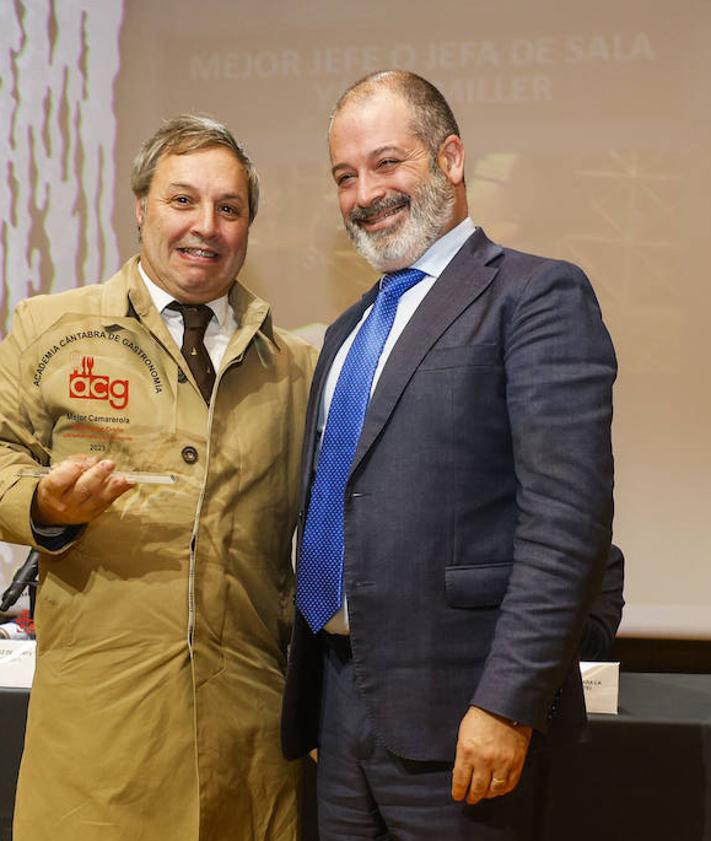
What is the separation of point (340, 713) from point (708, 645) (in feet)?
9.14

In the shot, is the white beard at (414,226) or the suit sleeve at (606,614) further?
the suit sleeve at (606,614)

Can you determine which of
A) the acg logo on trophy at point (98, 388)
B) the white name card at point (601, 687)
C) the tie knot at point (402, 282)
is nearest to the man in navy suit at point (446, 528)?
the tie knot at point (402, 282)

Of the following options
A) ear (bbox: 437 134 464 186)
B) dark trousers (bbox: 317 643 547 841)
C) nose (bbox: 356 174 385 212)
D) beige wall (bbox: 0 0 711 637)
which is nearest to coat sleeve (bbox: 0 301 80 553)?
dark trousers (bbox: 317 643 547 841)

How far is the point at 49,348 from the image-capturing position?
6.10 ft

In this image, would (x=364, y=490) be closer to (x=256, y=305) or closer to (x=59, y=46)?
(x=256, y=305)

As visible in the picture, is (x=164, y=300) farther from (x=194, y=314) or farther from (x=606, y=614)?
(x=606, y=614)

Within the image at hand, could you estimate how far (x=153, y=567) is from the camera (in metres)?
1.84

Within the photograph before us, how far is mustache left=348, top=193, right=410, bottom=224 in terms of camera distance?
1757 millimetres

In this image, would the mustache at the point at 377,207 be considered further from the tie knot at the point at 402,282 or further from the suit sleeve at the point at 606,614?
the suit sleeve at the point at 606,614

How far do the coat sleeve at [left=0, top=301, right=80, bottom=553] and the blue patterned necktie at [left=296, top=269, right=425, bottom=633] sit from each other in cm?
42

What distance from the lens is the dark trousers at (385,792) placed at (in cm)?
154

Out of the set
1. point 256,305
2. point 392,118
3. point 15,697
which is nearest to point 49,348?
point 256,305

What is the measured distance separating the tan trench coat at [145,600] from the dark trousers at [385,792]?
0.23m

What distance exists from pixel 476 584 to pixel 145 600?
2.04ft
